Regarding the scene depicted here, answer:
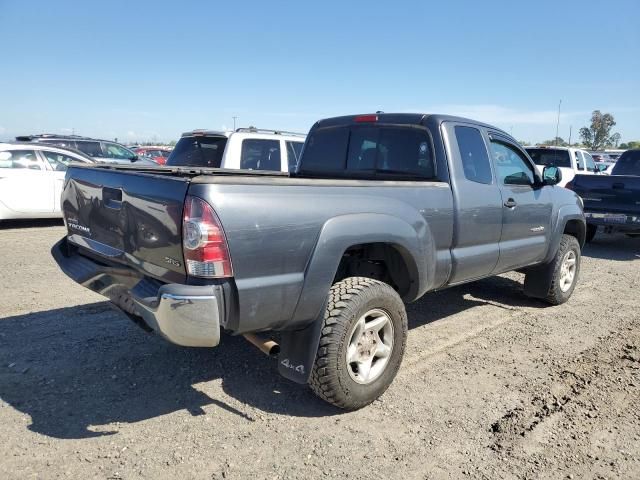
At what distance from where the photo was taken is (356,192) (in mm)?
3246

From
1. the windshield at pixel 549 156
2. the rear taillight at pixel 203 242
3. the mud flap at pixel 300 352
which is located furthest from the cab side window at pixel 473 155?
the windshield at pixel 549 156

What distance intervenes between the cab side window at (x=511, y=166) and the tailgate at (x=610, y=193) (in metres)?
4.86

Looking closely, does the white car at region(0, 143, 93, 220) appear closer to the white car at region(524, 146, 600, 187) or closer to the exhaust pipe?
the exhaust pipe

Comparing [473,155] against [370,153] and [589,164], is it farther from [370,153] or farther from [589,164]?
[589,164]

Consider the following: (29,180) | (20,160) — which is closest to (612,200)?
(29,180)

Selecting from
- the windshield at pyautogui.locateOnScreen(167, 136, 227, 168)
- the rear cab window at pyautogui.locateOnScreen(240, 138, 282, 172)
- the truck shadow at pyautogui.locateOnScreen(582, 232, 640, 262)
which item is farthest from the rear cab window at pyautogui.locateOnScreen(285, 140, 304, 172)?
the truck shadow at pyautogui.locateOnScreen(582, 232, 640, 262)

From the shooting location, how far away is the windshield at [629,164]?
10828 mm

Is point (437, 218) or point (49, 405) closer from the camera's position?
point (49, 405)

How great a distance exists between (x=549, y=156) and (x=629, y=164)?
2.10 meters

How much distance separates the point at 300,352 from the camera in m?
3.08

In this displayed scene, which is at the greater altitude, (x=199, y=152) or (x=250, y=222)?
(x=199, y=152)

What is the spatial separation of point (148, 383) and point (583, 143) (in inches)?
2912

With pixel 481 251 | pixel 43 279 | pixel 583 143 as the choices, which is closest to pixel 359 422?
pixel 481 251

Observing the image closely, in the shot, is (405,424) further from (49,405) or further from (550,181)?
(550,181)
